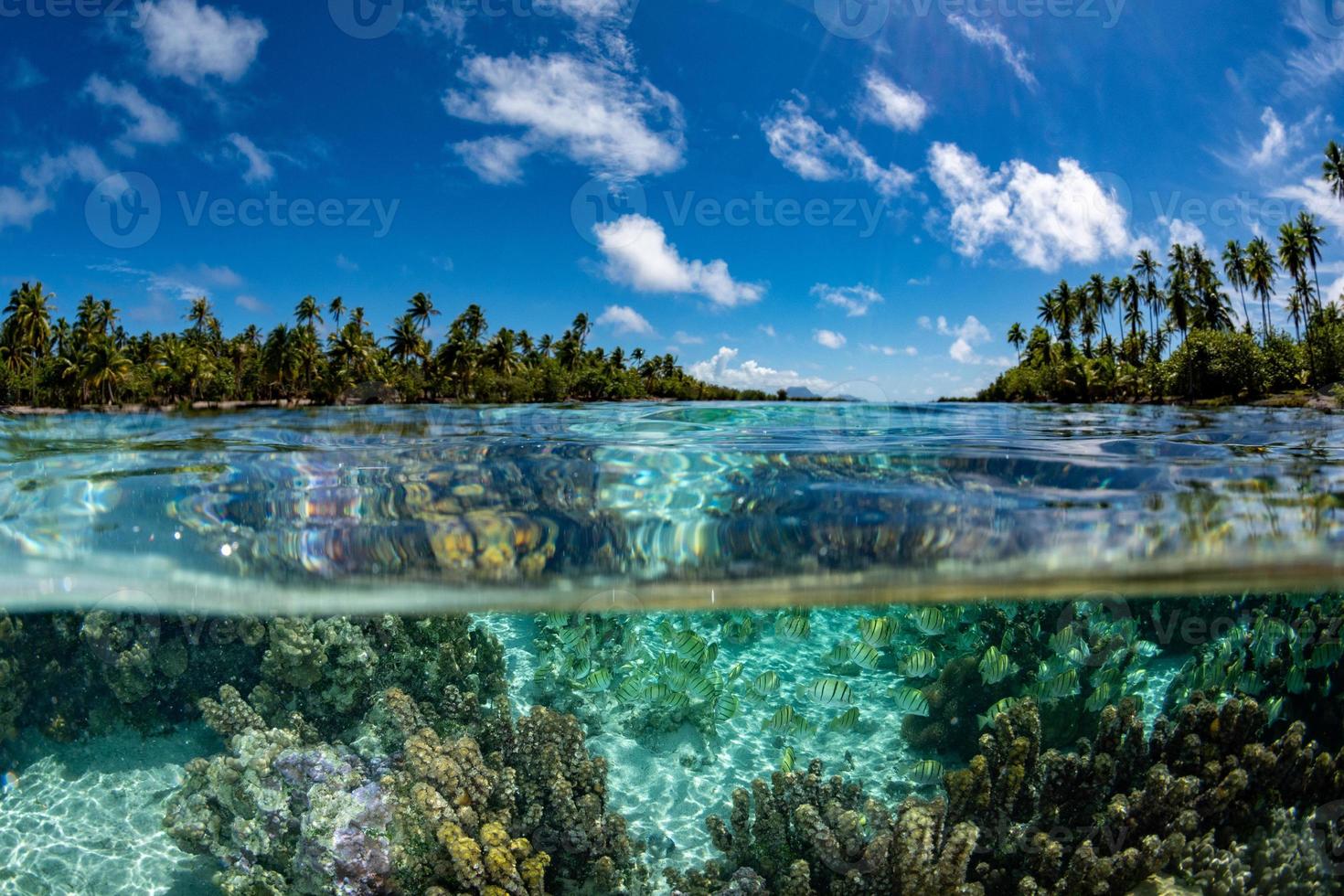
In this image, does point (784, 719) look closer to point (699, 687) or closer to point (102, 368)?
point (699, 687)

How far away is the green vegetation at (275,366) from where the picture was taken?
6744cm

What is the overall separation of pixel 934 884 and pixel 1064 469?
5051 mm

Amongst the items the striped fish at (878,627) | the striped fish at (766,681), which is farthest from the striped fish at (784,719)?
the striped fish at (878,627)

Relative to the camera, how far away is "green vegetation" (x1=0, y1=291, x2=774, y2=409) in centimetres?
6744

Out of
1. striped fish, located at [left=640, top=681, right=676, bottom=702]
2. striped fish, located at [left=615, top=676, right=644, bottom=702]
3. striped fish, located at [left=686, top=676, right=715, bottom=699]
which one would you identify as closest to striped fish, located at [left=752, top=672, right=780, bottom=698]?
striped fish, located at [left=686, top=676, right=715, bottom=699]

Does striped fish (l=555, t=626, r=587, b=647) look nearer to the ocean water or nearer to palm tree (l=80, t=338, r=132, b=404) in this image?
the ocean water

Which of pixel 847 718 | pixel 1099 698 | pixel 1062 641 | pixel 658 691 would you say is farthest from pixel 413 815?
pixel 1099 698

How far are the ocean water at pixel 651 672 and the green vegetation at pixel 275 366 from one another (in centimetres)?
6666

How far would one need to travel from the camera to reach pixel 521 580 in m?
8.77

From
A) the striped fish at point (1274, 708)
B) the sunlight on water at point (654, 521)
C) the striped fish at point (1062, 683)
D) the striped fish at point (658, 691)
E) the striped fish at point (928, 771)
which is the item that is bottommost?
the striped fish at point (928, 771)

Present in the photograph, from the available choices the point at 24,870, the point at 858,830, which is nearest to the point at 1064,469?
the point at 858,830

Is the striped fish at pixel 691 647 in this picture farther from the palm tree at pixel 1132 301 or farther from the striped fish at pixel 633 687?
the palm tree at pixel 1132 301

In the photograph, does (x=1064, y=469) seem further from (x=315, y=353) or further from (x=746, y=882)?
(x=315, y=353)

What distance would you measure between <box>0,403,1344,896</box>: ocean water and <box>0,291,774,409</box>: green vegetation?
66.7 m
